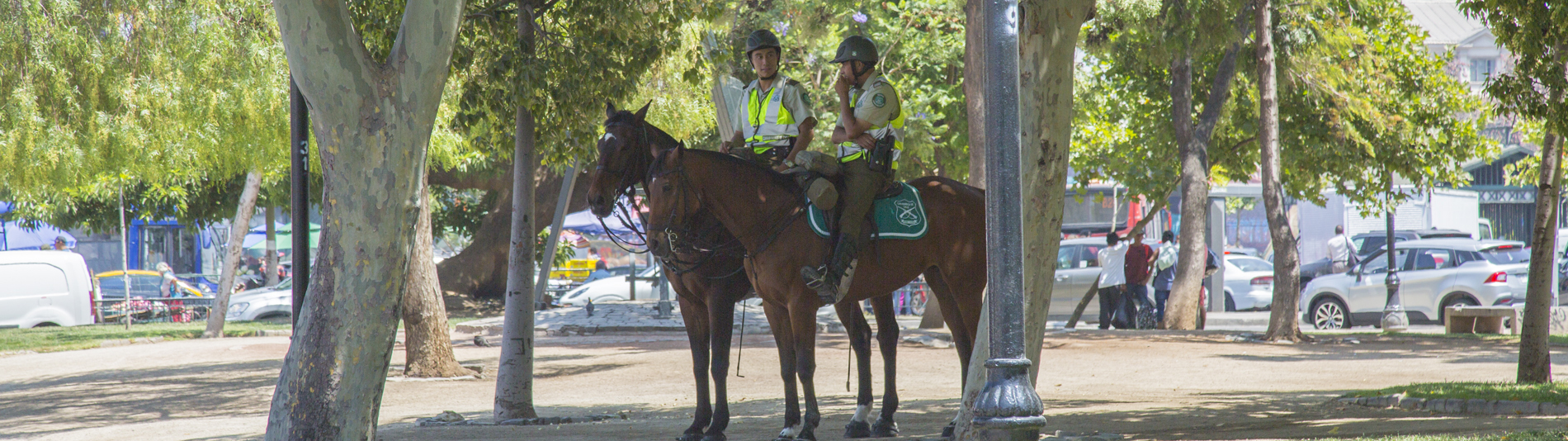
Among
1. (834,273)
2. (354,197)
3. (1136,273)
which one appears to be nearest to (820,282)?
(834,273)

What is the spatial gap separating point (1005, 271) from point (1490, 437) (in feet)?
9.80

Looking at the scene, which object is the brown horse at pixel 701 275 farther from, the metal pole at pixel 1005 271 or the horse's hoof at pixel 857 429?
the metal pole at pixel 1005 271

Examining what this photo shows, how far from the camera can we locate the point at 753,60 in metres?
7.73

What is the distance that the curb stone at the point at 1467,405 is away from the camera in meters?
8.25

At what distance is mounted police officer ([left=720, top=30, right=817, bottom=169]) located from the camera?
7.56 meters

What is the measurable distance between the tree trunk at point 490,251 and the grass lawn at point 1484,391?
62.7ft

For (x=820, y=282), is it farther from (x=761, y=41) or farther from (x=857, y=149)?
(x=761, y=41)

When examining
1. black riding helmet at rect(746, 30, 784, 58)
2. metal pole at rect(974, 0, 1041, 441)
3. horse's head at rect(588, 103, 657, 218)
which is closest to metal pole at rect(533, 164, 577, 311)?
black riding helmet at rect(746, 30, 784, 58)

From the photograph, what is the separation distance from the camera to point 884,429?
770 cm

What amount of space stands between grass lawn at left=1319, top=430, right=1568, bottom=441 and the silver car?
1489 cm

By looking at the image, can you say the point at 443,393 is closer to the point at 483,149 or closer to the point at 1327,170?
the point at 483,149

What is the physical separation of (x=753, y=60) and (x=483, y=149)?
3124mm

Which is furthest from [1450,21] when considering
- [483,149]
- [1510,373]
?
[483,149]

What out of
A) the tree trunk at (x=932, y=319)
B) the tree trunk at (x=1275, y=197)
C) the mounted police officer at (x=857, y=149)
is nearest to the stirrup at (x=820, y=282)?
the mounted police officer at (x=857, y=149)
